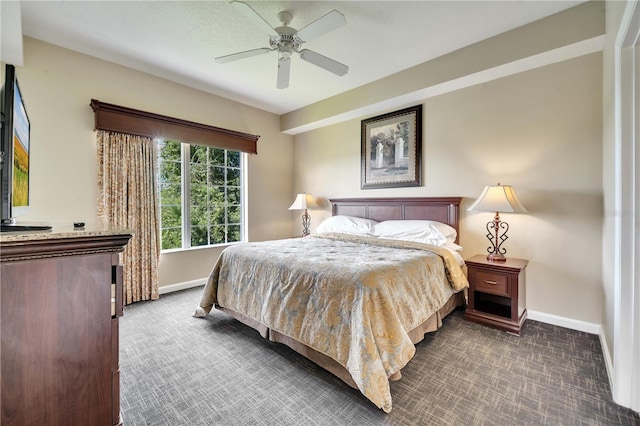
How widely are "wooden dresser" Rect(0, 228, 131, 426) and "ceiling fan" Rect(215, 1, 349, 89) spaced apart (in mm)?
1775

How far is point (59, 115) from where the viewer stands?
2867 millimetres

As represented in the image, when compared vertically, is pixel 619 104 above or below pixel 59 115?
below

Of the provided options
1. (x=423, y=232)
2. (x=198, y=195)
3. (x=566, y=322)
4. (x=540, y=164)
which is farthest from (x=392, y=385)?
(x=198, y=195)

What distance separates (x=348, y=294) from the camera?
69.4 inches

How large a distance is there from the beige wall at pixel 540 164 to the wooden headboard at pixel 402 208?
0.44ft

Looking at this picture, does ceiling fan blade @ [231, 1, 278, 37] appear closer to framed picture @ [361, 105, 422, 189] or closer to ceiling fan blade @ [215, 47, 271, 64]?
ceiling fan blade @ [215, 47, 271, 64]

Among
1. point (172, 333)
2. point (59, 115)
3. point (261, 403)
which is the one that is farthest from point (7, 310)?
point (59, 115)

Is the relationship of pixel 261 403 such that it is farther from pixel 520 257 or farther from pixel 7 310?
pixel 520 257

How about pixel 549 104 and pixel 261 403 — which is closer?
pixel 261 403

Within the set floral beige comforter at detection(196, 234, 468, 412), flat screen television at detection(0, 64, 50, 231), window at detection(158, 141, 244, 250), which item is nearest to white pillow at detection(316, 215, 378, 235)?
floral beige comforter at detection(196, 234, 468, 412)

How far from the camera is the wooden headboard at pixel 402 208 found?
10.9 feet

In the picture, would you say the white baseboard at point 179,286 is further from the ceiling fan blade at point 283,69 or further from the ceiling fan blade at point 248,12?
the ceiling fan blade at point 248,12

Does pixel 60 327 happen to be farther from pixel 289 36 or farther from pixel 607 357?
pixel 607 357

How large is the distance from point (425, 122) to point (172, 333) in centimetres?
379
